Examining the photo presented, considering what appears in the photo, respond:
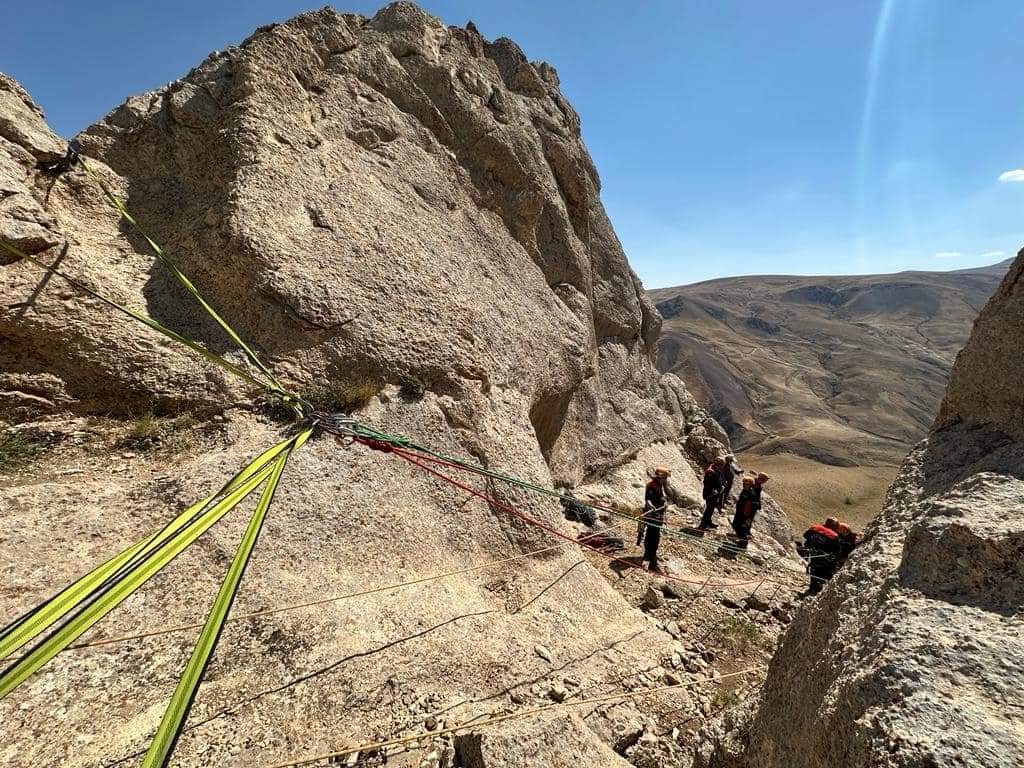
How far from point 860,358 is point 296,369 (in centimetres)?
11528

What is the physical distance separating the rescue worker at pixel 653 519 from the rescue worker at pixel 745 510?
1772 millimetres

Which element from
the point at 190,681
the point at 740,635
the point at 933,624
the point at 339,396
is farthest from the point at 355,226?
the point at 740,635

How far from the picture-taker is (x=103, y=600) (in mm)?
2402

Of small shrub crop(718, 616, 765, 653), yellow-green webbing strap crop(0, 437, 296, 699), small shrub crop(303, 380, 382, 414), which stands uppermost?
small shrub crop(303, 380, 382, 414)

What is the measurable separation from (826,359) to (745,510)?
10590cm

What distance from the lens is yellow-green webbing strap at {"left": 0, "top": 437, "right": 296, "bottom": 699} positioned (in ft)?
6.46

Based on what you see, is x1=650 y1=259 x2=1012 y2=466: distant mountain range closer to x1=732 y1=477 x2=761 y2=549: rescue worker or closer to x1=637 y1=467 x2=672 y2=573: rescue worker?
x1=732 y1=477 x2=761 y2=549: rescue worker

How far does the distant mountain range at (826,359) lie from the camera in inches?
2469

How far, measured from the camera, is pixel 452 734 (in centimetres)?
396

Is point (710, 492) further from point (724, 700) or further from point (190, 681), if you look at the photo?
point (190, 681)

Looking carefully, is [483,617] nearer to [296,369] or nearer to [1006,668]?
[296,369]

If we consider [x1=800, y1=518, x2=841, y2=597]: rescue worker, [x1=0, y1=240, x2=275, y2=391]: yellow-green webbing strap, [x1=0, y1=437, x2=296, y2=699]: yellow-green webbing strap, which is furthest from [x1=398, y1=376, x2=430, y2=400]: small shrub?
[x1=800, y1=518, x2=841, y2=597]: rescue worker

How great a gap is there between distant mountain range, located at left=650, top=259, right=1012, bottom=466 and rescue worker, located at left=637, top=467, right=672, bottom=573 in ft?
166

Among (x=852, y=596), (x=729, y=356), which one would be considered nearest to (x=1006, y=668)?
(x=852, y=596)
